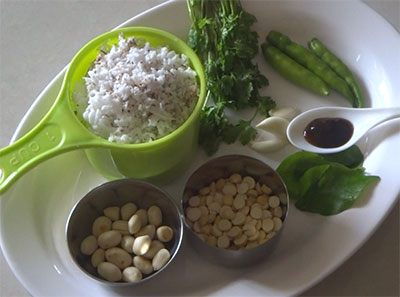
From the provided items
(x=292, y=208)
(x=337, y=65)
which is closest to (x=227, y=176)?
(x=292, y=208)

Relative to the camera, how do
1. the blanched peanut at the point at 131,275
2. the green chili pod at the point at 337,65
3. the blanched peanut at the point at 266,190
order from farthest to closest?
the green chili pod at the point at 337,65 < the blanched peanut at the point at 266,190 < the blanched peanut at the point at 131,275

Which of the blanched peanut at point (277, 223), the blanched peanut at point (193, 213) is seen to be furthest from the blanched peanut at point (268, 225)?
the blanched peanut at point (193, 213)

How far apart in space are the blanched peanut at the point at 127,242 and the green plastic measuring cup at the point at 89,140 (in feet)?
0.41

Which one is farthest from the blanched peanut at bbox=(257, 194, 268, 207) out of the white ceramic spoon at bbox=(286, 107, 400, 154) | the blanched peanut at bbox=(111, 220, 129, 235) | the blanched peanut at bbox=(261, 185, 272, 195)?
the blanched peanut at bbox=(111, 220, 129, 235)

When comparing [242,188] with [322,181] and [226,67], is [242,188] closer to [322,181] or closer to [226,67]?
[322,181]

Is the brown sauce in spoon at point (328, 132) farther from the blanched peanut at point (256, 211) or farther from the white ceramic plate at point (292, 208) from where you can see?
the blanched peanut at point (256, 211)

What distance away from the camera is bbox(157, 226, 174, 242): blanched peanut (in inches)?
35.2

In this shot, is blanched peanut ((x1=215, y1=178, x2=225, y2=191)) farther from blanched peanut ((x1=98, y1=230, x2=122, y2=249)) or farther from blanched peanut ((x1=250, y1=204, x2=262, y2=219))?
blanched peanut ((x1=98, y1=230, x2=122, y2=249))

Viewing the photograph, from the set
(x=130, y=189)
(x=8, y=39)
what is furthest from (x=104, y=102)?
(x=8, y=39)

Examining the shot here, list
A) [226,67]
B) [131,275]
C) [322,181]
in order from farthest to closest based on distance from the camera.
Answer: [226,67] < [322,181] < [131,275]

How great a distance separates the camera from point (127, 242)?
2.97 feet

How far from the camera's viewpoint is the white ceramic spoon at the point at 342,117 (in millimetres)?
998

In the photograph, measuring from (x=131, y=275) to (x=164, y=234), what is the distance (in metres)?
0.08

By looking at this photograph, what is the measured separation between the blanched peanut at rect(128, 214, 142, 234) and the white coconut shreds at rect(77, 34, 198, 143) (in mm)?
129
